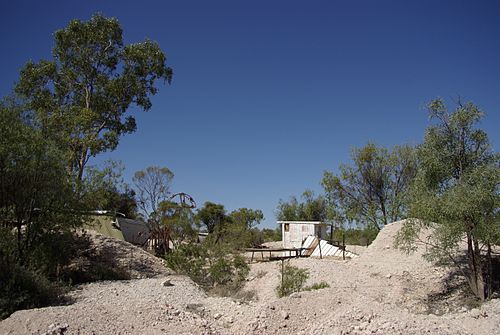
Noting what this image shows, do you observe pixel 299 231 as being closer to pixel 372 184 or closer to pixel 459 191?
pixel 372 184

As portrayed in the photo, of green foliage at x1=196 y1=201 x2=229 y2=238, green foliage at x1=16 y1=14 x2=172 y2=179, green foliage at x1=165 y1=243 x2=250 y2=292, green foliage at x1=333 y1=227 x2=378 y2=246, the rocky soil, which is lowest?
the rocky soil

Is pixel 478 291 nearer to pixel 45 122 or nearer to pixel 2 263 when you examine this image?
pixel 2 263

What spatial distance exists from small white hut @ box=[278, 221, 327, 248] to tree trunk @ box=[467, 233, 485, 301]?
18.9 meters

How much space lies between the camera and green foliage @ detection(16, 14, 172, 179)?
2180cm

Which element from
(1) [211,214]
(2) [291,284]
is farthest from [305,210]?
(2) [291,284]

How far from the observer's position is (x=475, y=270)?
1310cm

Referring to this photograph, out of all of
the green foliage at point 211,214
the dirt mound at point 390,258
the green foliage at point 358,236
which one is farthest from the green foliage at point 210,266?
the green foliage at point 211,214

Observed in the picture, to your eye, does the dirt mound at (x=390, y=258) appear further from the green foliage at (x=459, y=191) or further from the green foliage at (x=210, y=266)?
the green foliage at (x=210, y=266)

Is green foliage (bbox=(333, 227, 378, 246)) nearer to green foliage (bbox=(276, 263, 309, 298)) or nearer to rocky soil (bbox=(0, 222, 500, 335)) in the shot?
rocky soil (bbox=(0, 222, 500, 335))

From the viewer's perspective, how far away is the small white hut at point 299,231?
3216cm

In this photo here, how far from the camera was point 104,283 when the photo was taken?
13.6 metres

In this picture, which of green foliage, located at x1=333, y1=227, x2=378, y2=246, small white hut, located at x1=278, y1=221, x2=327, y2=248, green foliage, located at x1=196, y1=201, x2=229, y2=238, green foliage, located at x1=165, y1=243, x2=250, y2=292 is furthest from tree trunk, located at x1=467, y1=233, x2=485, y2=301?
green foliage, located at x1=196, y1=201, x2=229, y2=238

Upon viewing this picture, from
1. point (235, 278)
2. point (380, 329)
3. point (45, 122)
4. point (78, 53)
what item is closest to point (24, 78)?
point (78, 53)

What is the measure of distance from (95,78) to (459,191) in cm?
1960
